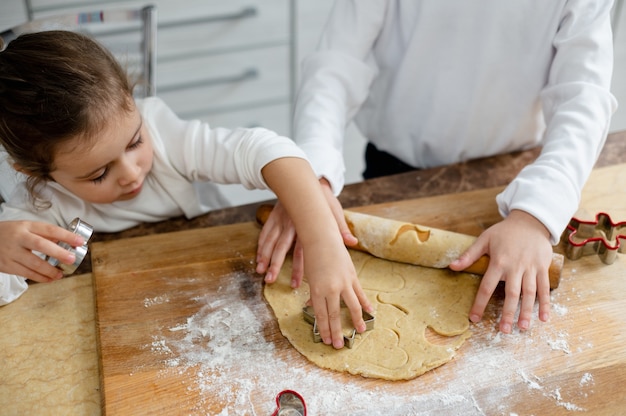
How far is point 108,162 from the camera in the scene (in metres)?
0.97

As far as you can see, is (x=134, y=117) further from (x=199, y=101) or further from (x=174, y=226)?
(x=199, y=101)

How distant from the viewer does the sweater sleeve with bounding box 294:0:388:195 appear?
1.19 m

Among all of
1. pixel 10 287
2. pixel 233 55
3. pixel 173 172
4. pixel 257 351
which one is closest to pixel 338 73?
pixel 173 172

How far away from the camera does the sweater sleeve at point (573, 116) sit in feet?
3.29

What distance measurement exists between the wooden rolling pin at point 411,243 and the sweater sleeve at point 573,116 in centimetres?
10

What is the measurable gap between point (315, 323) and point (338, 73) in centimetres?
55

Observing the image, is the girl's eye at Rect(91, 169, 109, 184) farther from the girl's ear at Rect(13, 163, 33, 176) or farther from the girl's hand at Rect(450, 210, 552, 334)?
the girl's hand at Rect(450, 210, 552, 334)

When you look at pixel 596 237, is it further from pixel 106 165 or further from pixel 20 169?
pixel 20 169

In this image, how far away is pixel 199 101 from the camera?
2354mm

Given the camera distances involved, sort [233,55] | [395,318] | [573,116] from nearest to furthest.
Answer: [395,318] < [573,116] < [233,55]

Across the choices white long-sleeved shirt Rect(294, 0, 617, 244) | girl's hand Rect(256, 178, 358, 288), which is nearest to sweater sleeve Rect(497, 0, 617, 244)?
white long-sleeved shirt Rect(294, 0, 617, 244)

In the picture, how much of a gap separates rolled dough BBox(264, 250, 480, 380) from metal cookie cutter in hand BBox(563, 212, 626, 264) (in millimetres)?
176

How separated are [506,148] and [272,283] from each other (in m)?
0.61

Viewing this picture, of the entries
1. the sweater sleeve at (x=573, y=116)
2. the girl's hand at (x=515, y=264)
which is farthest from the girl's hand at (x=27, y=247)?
the sweater sleeve at (x=573, y=116)
